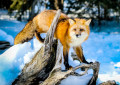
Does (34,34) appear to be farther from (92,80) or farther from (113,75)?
(113,75)

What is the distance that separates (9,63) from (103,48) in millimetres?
3866

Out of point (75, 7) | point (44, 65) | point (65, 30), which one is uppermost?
point (75, 7)

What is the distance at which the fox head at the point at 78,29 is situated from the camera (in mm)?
2268

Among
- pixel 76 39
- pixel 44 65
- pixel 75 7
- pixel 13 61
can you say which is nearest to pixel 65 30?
pixel 76 39

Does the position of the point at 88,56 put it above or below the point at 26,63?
below

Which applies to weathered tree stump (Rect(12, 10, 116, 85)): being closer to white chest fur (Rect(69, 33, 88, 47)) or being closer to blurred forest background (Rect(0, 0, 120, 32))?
white chest fur (Rect(69, 33, 88, 47))

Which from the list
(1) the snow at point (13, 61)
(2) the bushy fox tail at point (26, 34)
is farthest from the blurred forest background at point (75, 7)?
(1) the snow at point (13, 61)

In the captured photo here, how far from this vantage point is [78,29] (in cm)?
227

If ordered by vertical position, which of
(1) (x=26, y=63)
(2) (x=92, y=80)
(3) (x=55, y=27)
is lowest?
(2) (x=92, y=80)

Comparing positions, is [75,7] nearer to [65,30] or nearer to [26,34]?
[26,34]

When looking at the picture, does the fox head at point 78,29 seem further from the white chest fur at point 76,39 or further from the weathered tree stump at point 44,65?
the weathered tree stump at point 44,65

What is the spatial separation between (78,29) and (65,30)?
0.27 metres

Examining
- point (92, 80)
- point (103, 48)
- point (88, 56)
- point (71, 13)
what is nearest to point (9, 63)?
point (92, 80)

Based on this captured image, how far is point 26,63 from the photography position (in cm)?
260
